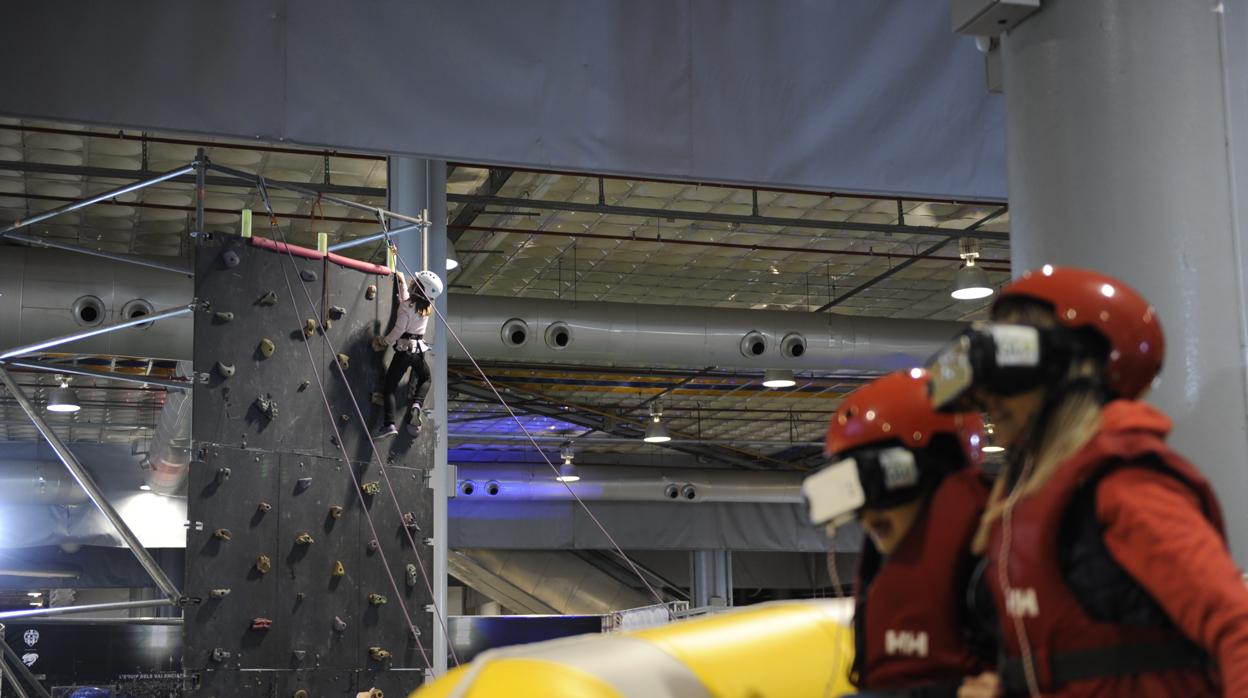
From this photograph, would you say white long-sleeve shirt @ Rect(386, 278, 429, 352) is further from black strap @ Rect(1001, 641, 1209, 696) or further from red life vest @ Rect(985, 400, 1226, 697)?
black strap @ Rect(1001, 641, 1209, 696)

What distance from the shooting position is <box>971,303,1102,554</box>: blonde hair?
201 centimetres

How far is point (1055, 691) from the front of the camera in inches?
75.9

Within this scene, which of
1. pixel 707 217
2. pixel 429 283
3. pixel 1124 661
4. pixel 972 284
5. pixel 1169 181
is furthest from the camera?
pixel 707 217

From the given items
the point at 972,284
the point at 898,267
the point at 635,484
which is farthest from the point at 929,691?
the point at 635,484

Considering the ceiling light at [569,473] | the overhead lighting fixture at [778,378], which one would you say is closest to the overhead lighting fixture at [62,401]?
the ceiling light at [569,473]

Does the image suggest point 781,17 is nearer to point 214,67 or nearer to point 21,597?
point 214,67

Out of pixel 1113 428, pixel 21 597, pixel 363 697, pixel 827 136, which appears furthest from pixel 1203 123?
pixel 21 597

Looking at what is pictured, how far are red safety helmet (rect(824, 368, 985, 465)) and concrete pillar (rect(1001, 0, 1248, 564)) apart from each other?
2068 millimetres

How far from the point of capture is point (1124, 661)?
1864mm

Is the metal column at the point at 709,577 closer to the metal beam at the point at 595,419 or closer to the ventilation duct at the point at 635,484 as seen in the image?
the ventilation duct at the point at 635,484

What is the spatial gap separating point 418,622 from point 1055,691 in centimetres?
773

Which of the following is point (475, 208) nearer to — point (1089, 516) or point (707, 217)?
point (707, 217)

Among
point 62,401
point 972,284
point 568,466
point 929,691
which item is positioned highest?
point 972,284

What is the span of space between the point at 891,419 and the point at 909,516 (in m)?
0.18
